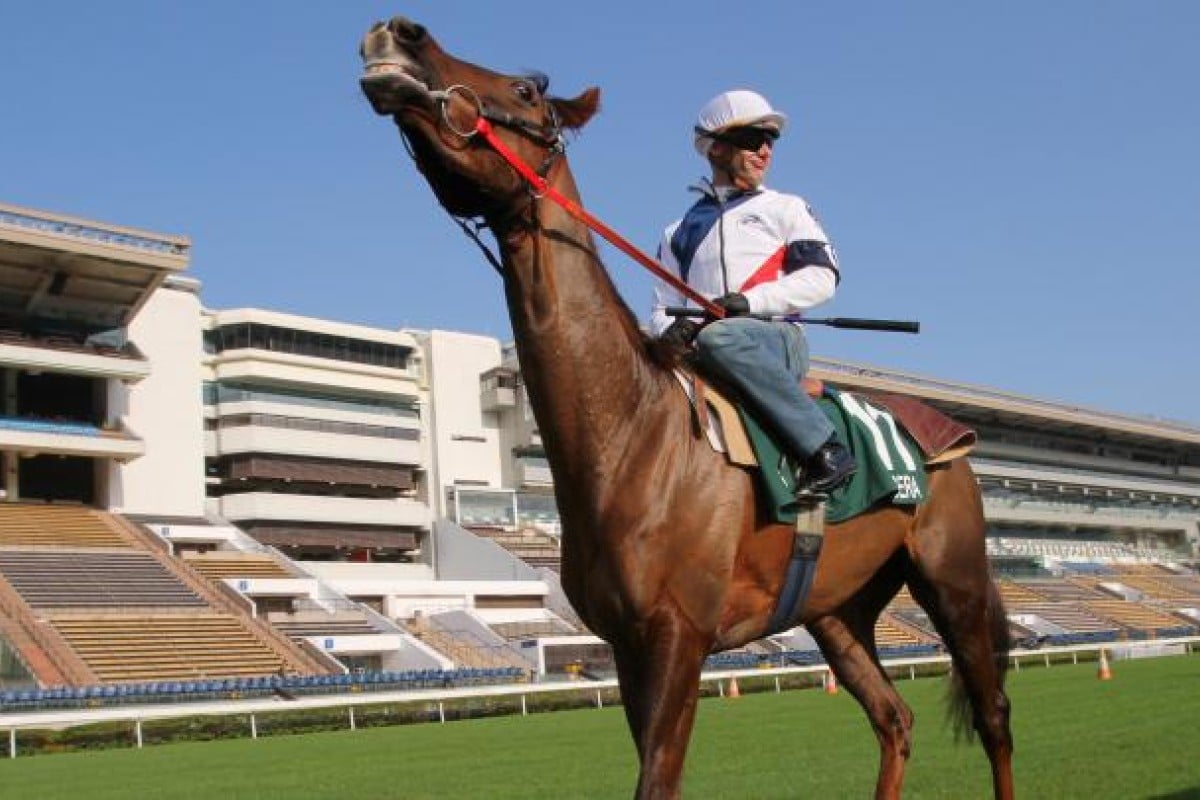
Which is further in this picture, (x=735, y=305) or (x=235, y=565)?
(x=235, y=565)

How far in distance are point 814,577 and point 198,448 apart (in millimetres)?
42604

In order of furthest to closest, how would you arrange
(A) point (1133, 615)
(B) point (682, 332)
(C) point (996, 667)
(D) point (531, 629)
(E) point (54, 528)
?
1. (A) point (1133, 615)
2. (D) point (531, 629)
3. (E) point (54, 528)
4. (C) point (996, 667)
5. (B) point (682, 332)

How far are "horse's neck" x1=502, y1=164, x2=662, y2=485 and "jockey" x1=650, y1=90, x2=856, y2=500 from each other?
0.43 meters

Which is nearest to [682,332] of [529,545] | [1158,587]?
[529,545]

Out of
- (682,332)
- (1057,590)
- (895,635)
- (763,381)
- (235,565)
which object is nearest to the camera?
(763,381)

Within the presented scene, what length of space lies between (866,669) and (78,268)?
37381 millimetres

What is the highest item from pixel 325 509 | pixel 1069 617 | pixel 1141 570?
pixel 325 509

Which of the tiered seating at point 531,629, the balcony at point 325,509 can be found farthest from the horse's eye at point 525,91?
the balcony at point 325,509

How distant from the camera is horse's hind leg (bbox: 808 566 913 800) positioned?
508 cm

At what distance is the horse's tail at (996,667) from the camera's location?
5.34 m

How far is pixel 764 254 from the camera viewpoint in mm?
4484

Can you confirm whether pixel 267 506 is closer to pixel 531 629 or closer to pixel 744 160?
pixel 531 629

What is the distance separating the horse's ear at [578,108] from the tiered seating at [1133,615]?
5465 centimetres

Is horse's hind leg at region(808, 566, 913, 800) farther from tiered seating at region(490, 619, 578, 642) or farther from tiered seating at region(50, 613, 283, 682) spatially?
tiered seating at region(490, 619, 578, 642)
